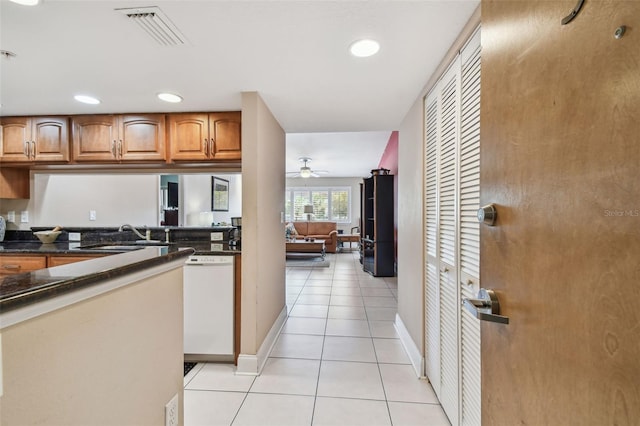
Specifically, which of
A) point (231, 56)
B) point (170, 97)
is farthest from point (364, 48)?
point (170, 97)

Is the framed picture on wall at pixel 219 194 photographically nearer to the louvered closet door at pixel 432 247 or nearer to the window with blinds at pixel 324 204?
the louvered closet door at pixel 432 247

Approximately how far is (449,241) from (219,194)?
2.97 m

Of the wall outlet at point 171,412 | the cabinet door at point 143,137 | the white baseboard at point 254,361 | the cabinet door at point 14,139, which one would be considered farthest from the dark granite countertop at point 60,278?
the cabinet door at point 14,139

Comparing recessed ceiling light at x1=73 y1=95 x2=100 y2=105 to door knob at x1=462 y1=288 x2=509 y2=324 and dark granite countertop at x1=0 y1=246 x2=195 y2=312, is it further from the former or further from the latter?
door knob at x1=462 y1=288 x2=509 y2=324

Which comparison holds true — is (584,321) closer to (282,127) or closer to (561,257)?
(561,257)

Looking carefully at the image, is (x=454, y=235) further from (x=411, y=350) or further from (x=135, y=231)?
(x=135, y=231)

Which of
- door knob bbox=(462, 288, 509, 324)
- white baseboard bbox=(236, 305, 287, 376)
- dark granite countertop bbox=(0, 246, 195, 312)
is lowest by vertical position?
white baseboard bbox=(236, 305, 287, 376)

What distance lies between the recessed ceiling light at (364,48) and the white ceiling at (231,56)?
1.6 inches

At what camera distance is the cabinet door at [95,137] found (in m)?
2.62

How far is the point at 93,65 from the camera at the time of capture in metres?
1.73

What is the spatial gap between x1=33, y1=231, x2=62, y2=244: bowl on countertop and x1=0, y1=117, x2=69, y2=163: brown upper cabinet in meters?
0.72

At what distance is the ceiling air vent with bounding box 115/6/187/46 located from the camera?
4.14 ft

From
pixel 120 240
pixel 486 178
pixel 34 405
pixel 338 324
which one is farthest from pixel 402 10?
pixel 120 240

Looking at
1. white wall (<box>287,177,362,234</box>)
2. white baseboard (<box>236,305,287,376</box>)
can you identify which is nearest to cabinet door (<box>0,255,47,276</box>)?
white baseboard (<box>236,305,287,376</box>)
